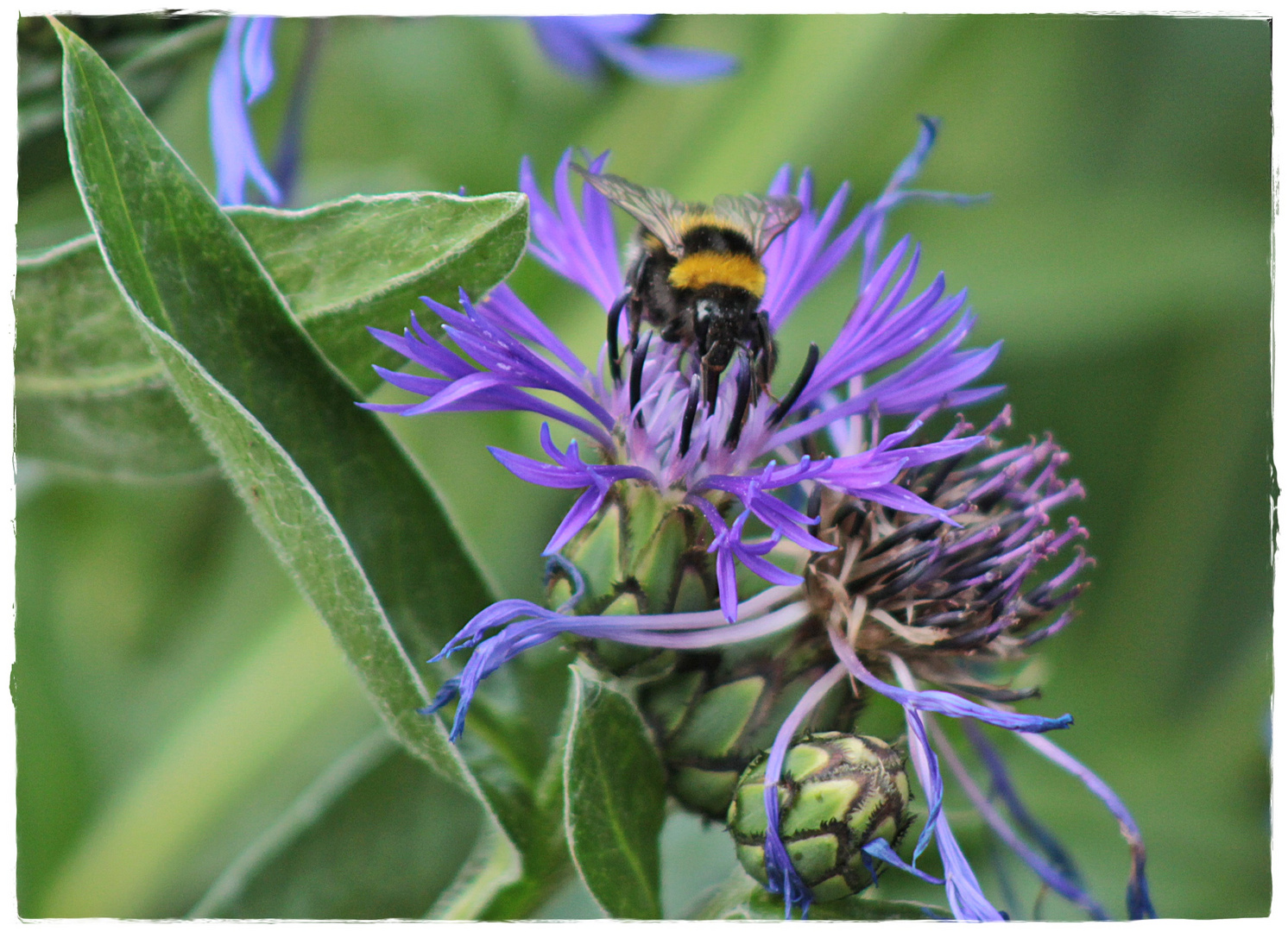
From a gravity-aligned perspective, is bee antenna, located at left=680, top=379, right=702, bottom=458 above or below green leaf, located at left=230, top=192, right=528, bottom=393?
below

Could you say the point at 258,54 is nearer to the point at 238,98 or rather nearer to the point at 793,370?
the point at 238,98

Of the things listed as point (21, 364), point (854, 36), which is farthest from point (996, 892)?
point (21, 364)

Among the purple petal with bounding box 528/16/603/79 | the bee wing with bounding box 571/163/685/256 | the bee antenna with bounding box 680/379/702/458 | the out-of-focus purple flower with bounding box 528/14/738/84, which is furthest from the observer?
the purple petal with bounding box 528/16/603/79

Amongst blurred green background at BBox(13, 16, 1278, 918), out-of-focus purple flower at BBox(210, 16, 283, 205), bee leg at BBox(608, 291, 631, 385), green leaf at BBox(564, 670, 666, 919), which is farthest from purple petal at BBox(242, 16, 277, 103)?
green leaf at BBox(564, 670, 666, 919)

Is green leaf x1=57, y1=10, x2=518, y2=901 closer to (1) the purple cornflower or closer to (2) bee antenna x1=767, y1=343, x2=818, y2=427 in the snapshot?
(1) the purple cornflower

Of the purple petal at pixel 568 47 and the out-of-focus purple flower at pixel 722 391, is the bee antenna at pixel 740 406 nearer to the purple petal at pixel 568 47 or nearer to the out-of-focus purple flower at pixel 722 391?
the out-of-focus purple flower at pixel 722 391

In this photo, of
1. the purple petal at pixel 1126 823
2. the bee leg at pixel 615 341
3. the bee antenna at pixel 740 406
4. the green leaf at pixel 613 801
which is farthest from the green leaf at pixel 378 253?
the purple petal at pixel 1126 823
